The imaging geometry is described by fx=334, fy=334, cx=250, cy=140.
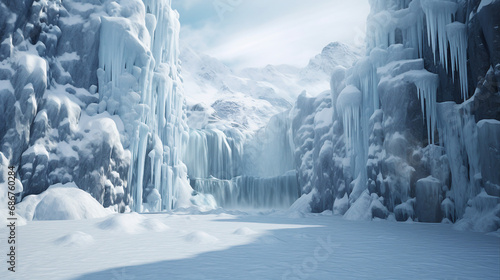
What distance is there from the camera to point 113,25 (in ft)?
58.2

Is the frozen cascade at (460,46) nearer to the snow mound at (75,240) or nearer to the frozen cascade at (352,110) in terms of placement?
the frozen cascade at (352,110)

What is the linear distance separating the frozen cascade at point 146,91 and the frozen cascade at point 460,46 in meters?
15.0

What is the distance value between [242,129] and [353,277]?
3663 centimetres

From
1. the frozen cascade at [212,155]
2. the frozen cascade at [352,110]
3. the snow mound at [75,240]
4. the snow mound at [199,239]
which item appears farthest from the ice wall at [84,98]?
the frozen cascade at [352,110]

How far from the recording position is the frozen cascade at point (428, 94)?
1409cm

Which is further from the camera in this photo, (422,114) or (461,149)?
(422,114)

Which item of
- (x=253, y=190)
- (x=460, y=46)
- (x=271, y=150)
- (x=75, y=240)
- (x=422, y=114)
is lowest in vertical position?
(x=253, y=190)

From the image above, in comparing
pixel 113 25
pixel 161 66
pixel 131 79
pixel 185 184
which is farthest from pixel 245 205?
pixel 113 25

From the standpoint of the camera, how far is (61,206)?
1227cm

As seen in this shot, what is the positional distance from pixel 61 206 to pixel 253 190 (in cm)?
2319

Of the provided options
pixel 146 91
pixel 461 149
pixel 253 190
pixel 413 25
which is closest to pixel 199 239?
pixel 461 149

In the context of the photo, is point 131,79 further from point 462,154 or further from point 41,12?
point 462,154

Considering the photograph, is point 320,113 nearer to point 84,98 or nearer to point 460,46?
point 460,46

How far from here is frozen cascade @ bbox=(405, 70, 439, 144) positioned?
14086mm
